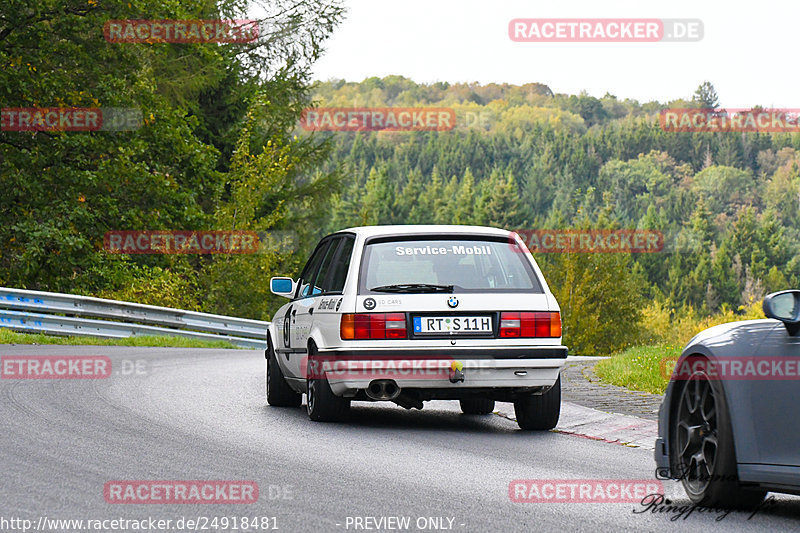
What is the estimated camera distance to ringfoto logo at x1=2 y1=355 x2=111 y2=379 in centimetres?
1419

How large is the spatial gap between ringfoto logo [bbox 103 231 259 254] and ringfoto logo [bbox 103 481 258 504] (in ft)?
80.1

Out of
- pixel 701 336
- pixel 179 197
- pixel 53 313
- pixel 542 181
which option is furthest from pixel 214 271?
pixel 542 181

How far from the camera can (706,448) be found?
6059 millimetres

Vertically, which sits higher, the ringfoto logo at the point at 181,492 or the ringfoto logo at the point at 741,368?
the ringfoto logo at the point at 741,368

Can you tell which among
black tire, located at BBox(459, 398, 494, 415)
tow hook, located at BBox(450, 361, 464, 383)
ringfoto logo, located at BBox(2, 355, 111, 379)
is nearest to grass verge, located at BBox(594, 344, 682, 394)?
black tire, located at BBox(459, 398, 494, 415)

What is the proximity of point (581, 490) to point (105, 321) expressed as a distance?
19511mm

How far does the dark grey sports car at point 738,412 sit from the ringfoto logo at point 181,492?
2339 millimetres

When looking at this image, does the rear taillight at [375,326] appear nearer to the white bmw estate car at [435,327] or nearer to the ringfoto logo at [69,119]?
the white bmw estate car at [435,327]

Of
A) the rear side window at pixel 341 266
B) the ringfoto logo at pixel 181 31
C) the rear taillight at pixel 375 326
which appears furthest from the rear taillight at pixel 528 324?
the ringfoto logo at pixel 181 31


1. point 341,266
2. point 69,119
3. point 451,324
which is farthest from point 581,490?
point 69,119

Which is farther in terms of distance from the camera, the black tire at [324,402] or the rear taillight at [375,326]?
the black tire at [324,402]

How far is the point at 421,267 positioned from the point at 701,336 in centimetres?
389

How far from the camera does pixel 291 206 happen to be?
46625mm

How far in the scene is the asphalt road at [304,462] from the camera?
5.84m
